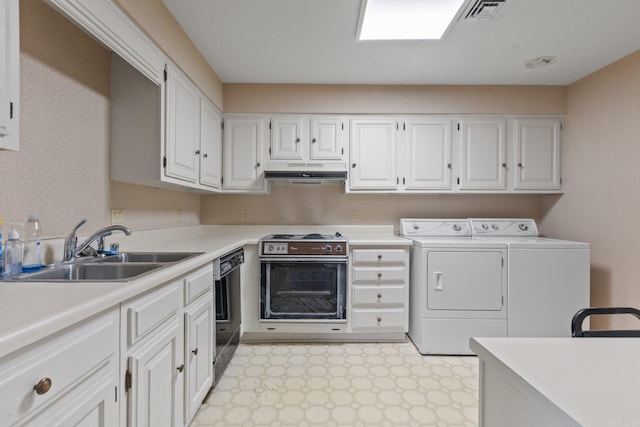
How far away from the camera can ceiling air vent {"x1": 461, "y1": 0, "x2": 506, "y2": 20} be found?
171 cm

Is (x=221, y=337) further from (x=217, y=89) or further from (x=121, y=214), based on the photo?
(x=217, y=89)

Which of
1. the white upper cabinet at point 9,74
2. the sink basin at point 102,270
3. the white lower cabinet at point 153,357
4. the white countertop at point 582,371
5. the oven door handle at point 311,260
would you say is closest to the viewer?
the white countertop at point 582,371

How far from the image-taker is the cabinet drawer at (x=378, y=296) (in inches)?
102

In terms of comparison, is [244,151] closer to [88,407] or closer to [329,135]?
[329,135]

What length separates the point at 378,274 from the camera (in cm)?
259

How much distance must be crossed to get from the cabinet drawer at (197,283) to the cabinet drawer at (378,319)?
1367 mm

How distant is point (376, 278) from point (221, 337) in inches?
52.5

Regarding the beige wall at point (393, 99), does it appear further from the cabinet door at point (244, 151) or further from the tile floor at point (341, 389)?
the tile floor at point (341, 389)

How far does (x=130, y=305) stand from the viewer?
39.3 inches

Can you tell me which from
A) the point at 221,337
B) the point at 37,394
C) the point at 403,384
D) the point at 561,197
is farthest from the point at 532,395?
the point at 561,197

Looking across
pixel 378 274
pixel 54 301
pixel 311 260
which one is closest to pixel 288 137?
pixel 311 260

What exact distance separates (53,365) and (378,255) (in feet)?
7.27

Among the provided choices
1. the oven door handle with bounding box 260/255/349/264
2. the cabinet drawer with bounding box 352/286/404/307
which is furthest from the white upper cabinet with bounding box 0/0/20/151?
the cabinet drawer with bounding box 352/286/404/307

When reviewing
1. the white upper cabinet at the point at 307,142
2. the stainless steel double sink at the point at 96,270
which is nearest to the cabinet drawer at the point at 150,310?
the stainless steel double sink at the point at 96,270
